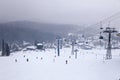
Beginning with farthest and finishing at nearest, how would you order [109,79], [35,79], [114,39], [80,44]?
1. [114,39]
2. [80,44]
3. [35,79]
4. [109,79]

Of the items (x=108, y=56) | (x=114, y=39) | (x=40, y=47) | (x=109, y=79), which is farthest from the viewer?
(x=114, y=39)

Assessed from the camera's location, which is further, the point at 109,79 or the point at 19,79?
the point at 19,79

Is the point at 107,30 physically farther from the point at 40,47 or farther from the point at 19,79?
the point at 40,47

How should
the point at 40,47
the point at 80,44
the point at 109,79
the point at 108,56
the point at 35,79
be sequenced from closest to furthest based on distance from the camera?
the point at 109,79 → the point at 35,79 → the point at 108,56 → the point at 40,47 → the point at 80,44

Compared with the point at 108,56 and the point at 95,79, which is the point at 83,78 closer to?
the point at 95,79

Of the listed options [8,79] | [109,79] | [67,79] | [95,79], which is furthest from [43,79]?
[109,79]

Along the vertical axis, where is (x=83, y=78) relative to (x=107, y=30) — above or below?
below

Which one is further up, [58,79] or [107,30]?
[107,30]

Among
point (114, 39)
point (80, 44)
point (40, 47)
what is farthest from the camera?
point (114, 39)

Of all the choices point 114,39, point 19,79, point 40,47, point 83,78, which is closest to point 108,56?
point 83,78
